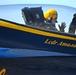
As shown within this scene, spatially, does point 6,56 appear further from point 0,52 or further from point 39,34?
point 39,34

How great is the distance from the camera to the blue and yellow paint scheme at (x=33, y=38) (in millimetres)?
3096

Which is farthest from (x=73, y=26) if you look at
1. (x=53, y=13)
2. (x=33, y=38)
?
(x=33, y=38)

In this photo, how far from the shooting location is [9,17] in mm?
3658

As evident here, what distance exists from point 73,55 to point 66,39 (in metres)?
0.20

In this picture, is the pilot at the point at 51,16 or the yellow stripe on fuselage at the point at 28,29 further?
the pilot at the point at 51,16

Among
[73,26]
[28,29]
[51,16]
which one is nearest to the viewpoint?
[28,29]

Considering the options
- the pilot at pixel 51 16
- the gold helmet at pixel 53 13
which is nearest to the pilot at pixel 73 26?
the pilot at pixel 51 16

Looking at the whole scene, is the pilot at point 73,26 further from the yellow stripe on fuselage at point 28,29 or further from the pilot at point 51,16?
the yellow stripe on fuselage at point 28,29

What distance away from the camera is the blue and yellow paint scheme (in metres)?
3.10

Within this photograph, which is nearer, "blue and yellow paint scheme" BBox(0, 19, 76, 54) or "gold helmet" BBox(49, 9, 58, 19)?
"blue and yellow paint scheme" BBox(0, 19, 76, 54)

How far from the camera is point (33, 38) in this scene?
10.5ft

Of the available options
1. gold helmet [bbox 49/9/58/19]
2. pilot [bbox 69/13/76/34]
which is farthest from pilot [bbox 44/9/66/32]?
pilot [bbox 69/13/76/34]

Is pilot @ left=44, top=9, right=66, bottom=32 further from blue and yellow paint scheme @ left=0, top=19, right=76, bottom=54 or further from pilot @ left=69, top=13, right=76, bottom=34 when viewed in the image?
blue and yellow paint scheme @ left=0, top=19, right=76, bottom=54

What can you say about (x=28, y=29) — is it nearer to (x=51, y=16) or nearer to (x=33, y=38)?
(x=33, y=38)
